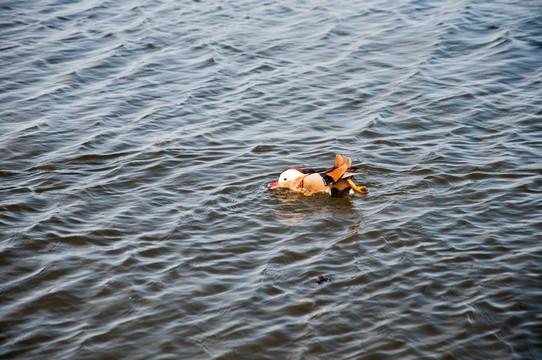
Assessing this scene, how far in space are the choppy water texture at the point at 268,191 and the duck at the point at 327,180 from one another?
182 mm

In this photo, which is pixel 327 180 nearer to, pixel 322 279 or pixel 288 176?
pixel 288 176

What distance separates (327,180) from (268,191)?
3.28 ft

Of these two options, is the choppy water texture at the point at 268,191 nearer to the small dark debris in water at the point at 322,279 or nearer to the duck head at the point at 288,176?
the small dark debris in water at the point at 322,279

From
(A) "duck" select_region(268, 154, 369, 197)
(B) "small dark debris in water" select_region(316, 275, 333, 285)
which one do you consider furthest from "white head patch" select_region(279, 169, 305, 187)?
(B) "small dark debris in water" select_region(316, 275, 333, 285)

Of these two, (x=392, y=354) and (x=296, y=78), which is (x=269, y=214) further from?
(x=296, y=78)

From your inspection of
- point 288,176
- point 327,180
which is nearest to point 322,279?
point 327,180

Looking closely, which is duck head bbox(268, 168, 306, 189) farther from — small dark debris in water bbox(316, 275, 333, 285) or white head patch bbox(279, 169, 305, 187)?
small dark debris in water bbox(316, 275, 333, 285)

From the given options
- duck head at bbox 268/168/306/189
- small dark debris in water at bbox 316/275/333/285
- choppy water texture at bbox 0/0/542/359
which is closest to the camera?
choppy water texture at bbox 0/0/542/359

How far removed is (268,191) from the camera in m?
8.32

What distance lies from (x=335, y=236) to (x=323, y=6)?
1133 cm

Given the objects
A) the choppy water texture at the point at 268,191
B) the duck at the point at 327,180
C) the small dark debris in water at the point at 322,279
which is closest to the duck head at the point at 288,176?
the duck at the point at 327,180

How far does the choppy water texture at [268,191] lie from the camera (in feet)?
18.6

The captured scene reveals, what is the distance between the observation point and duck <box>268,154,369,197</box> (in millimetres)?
7734

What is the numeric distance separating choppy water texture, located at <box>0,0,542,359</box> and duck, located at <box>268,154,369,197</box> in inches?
7.2
